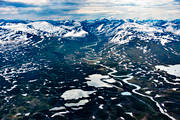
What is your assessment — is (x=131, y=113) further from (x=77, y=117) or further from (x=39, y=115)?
(x=39, y=115)

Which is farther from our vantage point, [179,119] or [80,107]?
[80,107]

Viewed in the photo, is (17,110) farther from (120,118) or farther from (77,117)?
(120,118)

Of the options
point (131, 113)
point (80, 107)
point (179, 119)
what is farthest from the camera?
point (80, 107)

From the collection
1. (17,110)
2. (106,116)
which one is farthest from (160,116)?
(17,110)

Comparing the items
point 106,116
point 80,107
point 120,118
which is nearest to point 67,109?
point 80,107

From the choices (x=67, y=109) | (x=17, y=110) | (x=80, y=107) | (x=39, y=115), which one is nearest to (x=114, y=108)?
(x=80, y=107)

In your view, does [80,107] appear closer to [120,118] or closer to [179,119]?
[120,118]

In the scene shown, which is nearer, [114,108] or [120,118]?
[120,118]

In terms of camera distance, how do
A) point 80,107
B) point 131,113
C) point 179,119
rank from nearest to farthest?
point 179,119
point 131,113
point 80,107
